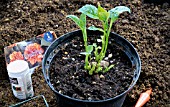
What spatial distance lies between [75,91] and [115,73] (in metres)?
0.20

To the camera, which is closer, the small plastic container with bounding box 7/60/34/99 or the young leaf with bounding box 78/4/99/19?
the young leaf with bounding box 78/4/99/19

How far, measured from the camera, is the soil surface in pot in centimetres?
130

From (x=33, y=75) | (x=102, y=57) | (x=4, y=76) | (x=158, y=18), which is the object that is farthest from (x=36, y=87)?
(x=158, y=18)

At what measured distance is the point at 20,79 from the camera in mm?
1403

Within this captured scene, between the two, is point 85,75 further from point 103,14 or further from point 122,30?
point 122,30

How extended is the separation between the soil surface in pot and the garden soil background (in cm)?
18

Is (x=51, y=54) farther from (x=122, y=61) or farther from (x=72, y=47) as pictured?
(x=122, y=61)

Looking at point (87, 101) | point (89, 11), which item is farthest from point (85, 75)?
point (89, 11)

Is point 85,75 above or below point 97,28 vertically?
below

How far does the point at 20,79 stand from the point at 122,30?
2.28 ft

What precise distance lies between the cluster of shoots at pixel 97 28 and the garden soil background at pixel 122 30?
0.86 ft

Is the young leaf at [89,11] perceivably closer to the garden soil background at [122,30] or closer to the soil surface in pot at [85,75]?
the soil surface in pot at [85,75]

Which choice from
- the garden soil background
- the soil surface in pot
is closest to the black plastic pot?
the soil surface in pot

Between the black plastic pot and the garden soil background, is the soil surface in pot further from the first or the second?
the garden soil background
